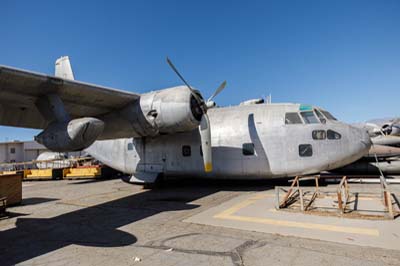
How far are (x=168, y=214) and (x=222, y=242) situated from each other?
10.4 ft

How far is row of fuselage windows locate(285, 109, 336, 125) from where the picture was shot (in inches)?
477

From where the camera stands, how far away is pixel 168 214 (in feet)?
27.3

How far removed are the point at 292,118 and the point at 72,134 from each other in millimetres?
9341

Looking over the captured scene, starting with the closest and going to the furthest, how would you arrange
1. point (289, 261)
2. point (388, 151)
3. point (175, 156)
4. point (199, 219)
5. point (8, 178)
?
point (289, 261) < point (199, 219) < point (8, 178) < point (175, 156) < point (388, 151)

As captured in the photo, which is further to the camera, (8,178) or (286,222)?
(8,178)

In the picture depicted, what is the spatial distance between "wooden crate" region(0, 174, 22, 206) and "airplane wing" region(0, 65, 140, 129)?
248cm

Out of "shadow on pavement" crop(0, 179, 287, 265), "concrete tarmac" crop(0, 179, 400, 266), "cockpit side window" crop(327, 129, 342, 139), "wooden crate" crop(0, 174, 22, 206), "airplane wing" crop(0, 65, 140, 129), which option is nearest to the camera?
"concrete tarmac" crop(0, 179, 400, 266)

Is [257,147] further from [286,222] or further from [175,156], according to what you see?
[286,222]

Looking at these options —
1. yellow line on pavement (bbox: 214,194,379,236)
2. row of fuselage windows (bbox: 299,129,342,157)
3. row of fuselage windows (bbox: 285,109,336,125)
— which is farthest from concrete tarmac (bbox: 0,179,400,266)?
row of fuselage windows (bbox: 285,109,336,125)

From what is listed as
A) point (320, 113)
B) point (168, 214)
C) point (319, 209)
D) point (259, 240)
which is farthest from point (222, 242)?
point (320, 113)

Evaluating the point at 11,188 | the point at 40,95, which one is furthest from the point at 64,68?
the point at 40,95

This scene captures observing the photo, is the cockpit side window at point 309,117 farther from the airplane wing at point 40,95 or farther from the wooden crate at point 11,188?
the wooden crate at point 11,188

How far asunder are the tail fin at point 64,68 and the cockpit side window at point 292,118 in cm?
1199

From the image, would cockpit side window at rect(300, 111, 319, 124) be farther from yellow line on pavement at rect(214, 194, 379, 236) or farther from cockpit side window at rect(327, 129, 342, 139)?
yellow line on pavement at rect(214, 194, 379, 236)
